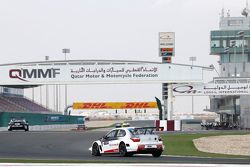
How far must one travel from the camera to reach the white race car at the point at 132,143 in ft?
81.3

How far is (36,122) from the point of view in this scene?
78438 mm

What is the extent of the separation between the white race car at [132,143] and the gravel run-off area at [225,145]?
5321 millimetres

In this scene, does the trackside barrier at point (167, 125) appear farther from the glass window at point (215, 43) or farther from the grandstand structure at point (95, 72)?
the glass window at point (215, 43)

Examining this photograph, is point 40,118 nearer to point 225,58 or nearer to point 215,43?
point 225,58

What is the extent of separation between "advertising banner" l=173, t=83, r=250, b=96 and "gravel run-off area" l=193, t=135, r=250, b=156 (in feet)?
79.2

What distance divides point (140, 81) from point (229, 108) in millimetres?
33163

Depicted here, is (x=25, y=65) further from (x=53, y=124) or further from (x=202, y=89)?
(x=53, y=124)

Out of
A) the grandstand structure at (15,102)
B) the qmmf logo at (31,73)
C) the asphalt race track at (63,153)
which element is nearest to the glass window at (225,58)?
the grandstand structure at (15,102)

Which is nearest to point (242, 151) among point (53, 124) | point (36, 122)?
point (36, 122)

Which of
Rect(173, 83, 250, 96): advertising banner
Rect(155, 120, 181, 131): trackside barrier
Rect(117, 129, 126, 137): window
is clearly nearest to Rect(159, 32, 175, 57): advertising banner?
Rect(173, 83, 250, 96): advertising banner

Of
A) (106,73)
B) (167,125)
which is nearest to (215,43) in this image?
(106,73)

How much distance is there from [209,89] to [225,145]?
29030 millimetres

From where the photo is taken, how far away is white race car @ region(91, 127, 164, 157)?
81.3ft

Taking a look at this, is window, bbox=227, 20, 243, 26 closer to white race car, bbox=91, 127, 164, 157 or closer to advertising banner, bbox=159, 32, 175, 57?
advertising banner, bbox=159, 32, 175, 57
